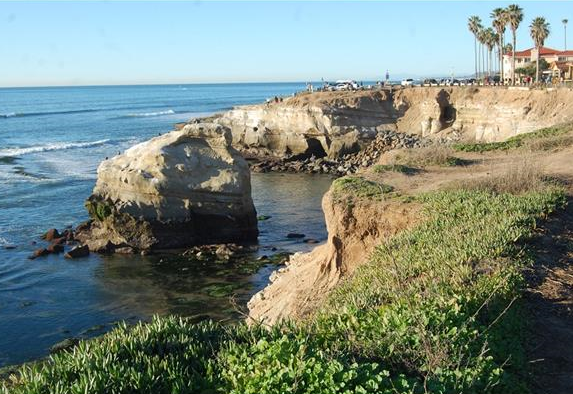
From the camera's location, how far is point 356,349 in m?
6.96

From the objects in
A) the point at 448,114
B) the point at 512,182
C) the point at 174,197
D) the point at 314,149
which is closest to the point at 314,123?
the point at 314,149

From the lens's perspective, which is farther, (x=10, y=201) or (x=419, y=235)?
(x=10, y=201)

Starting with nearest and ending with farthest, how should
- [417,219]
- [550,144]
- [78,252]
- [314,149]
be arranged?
[417,219], [550,144], [78,252], [314,149]

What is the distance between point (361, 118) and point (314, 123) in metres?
4.90

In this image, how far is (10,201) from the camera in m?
38.2

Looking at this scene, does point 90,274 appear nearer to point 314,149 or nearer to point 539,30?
point 314,149

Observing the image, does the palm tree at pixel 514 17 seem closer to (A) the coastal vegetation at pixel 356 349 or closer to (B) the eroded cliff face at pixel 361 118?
(B) the eroded cliff face at pixel 361 118

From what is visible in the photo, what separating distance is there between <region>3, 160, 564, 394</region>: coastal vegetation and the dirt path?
284mm

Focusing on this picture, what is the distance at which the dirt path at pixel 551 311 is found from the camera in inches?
295

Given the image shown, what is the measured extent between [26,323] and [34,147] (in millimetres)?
51563

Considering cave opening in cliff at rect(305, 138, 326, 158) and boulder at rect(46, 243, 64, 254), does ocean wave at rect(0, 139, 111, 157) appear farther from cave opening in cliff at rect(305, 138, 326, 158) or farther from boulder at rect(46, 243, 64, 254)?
boulder at rect(46, 243, 64, 254)

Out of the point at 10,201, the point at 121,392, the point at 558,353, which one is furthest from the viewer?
the point at 10,201

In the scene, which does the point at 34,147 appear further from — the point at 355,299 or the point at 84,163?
the point at 355,299

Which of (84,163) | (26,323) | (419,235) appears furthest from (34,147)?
(419,235)
